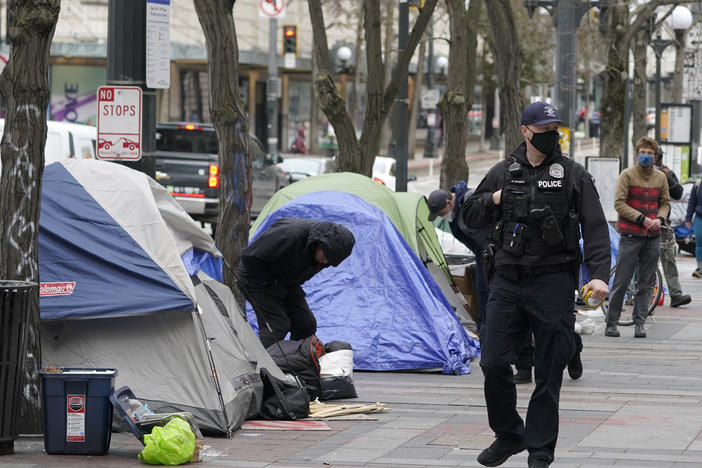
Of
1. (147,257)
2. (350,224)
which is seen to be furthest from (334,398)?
(350,224)

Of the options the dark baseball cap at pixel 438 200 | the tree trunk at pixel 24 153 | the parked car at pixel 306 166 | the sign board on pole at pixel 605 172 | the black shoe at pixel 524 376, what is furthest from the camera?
the parked car at pixel 306 166

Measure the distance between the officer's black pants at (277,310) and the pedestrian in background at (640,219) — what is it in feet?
14.2

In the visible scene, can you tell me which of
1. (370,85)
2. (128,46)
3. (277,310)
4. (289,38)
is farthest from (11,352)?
(289,38)

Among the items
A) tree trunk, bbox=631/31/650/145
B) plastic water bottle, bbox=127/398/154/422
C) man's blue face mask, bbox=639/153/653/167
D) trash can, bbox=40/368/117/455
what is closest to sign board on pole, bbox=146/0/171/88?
plastic water bottle, bbox=127/398/154/422

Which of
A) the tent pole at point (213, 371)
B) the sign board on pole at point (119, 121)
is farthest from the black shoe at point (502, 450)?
the sign board on pole at point (119, 121)

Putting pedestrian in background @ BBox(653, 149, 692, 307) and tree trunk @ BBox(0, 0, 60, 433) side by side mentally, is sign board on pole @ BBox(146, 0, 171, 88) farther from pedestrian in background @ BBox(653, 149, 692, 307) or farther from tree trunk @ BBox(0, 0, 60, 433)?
pedestrian in background @ BBox(653, 149, 692, 307)

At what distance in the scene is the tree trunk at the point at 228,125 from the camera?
12141 millimetres

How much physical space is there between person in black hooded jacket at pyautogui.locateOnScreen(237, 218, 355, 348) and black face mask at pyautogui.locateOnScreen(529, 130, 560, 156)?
2932 mm

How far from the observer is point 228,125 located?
481 inches

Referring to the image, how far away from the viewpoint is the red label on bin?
738cm

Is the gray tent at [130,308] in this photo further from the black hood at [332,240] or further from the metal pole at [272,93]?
the metal pole at [272,93]

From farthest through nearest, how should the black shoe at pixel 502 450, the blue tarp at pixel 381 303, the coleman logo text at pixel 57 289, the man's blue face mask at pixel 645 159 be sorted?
the man's blue face mask at pixel 645 159 → the blue tarp at pixel 381 303 → the coleman logo text at pixel 57 289 → the black shoe at pixel 502 450

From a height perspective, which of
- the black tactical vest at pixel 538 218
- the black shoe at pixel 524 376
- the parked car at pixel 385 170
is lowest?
the black shoe at pixel 524 376

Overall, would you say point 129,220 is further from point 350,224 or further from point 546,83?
point 546,83
